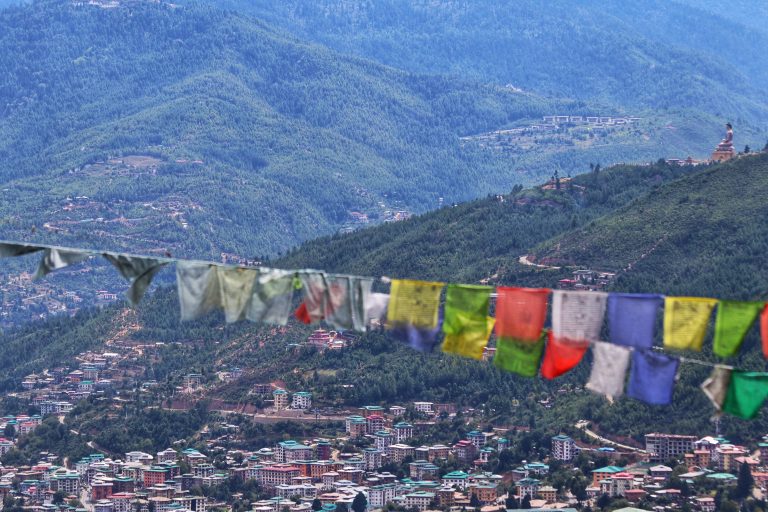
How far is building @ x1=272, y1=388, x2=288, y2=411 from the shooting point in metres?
111

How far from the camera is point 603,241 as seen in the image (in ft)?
385

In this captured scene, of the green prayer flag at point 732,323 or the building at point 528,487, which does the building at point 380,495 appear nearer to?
the building at point 528,487

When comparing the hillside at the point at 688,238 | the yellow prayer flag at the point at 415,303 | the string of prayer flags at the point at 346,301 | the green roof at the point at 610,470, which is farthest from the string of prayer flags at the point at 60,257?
the hillside at the point at 688,238

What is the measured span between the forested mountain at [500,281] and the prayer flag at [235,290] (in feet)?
160

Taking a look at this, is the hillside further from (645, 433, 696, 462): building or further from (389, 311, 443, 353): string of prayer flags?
(389, 311, 443, 353): string of prayer flags

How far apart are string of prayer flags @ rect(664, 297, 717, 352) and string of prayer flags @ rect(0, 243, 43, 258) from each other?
384 inches

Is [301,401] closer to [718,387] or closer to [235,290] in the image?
[235,290]

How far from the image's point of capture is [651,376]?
34.2 meters

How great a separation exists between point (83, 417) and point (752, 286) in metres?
35.1

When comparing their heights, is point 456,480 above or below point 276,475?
above

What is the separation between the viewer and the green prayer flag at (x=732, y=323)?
33250mm

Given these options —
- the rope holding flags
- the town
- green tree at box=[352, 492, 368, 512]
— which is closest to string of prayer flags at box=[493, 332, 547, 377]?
the rope holding flags

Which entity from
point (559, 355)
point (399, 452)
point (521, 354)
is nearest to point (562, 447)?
point (399, 452)

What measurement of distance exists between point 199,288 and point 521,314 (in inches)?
214
